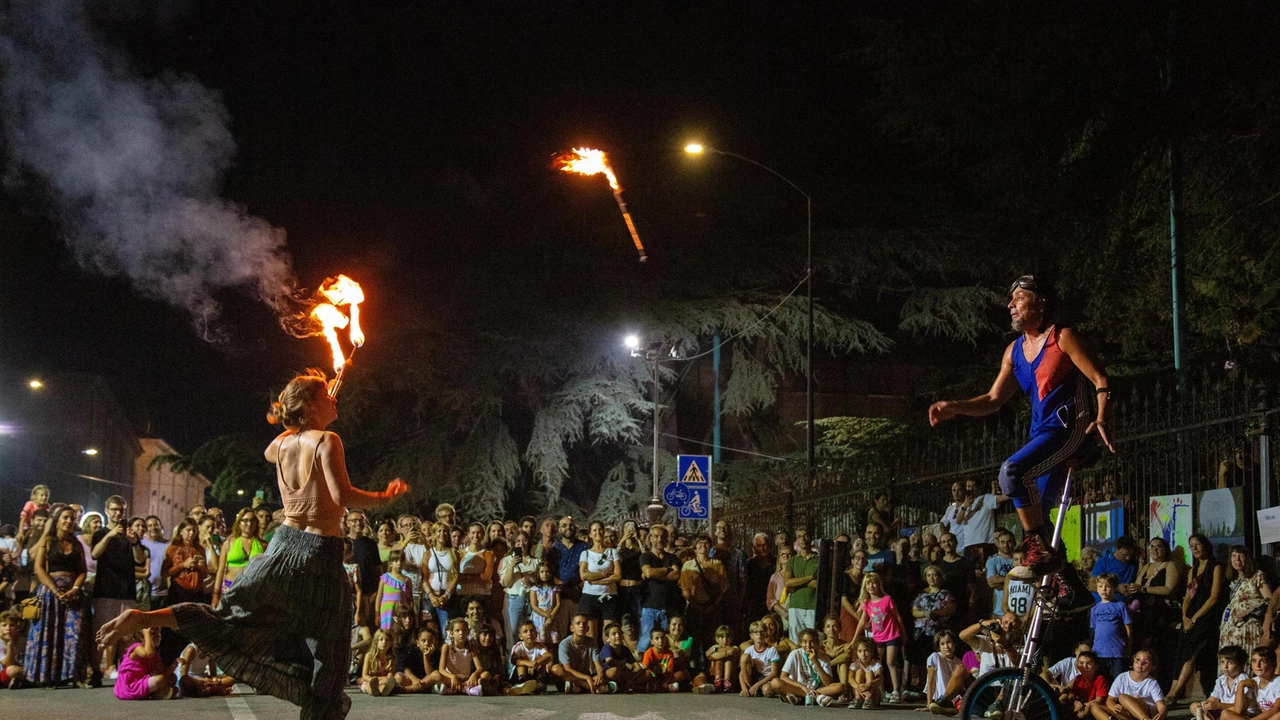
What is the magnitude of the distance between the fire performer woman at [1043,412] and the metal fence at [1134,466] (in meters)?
1.13

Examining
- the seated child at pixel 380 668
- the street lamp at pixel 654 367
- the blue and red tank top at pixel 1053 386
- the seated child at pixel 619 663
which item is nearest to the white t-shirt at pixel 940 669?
the seated child at pixel 619 663

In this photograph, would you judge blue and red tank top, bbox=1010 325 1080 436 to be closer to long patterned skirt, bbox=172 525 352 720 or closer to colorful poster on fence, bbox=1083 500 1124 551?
long patterned skirt, bbox=172 525 352 720

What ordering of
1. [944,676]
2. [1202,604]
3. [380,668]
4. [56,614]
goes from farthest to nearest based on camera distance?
[380,668]
[56,614]
[944,676]
[1202,604]

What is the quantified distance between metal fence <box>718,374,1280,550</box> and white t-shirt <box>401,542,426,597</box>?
541 centimetres

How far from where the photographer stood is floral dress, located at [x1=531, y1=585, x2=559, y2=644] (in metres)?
13.5

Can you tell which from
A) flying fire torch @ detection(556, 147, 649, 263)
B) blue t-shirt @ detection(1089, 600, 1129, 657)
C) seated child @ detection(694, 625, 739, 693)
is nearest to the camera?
blue t-shirt @ detection(1089, 600, 1129, 657)

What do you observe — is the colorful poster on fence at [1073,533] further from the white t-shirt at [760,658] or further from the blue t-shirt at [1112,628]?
the white t-shirt at [760,658]

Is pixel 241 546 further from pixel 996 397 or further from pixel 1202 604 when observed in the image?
pixel 1202 604

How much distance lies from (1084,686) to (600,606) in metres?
5.08

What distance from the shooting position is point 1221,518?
1036 centimetres

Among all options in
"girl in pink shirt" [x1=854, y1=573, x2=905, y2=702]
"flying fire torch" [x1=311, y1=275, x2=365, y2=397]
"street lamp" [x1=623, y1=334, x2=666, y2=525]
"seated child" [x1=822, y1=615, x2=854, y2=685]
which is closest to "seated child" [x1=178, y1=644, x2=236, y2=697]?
"flying fire torch" [x1=311, y1=275, x2=365, y2=397]

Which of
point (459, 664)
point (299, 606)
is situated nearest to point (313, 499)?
point (299, 606)

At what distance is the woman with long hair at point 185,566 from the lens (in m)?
12.4

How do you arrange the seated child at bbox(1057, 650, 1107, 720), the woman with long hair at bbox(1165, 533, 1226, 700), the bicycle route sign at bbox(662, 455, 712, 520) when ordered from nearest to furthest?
the woman with long hair at bbox(1165, 533, 1226, 700) < the seated child at bbox(1057, 650, 1107, 720) < the bicycle route sign at bbox(662, 455, 712, 520)
